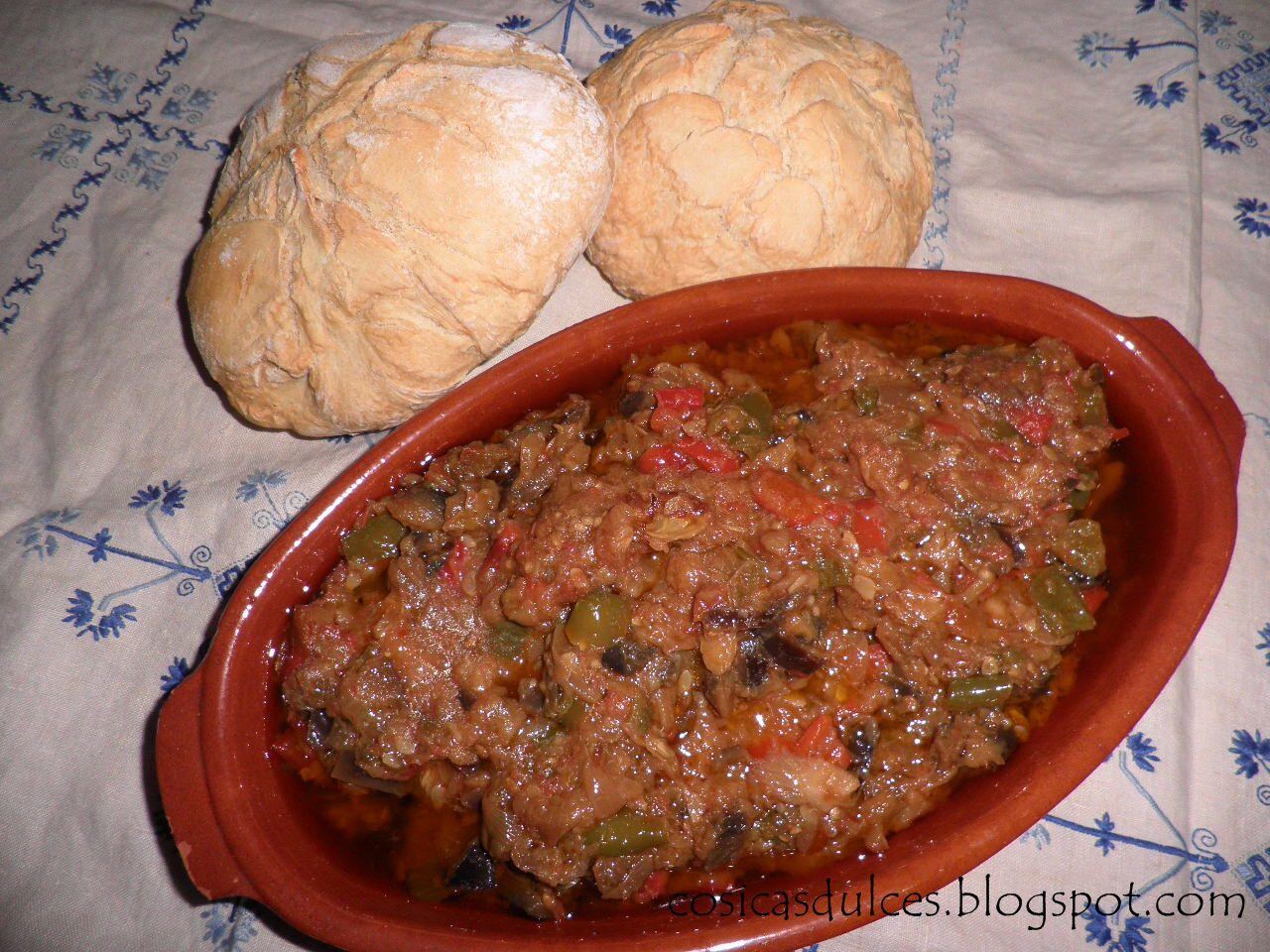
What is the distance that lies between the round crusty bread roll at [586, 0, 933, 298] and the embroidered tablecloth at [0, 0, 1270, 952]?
0.68 metres

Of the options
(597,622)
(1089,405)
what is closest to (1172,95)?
(1089,405)

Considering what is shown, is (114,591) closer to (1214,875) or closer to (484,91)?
(484,91)

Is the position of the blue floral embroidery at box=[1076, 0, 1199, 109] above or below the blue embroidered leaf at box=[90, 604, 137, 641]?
above

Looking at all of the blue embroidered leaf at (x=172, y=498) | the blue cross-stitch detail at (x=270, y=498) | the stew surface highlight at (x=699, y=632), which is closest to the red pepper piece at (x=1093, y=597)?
the stew surface highlight at (x=699, y=632)

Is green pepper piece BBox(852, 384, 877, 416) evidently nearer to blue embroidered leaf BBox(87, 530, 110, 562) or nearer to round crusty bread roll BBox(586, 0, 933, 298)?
round crusty bread roll BBox(586, 0, 933, 298)

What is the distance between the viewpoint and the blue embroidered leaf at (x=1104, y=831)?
2.61 m

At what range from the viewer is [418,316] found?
93.5 inches

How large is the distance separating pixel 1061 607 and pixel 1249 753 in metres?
1.08

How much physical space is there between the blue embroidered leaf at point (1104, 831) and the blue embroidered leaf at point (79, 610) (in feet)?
11.4

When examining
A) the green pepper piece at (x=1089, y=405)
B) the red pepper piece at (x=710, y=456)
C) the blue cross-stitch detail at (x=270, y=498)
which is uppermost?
the green pepper piece at (x=1089, y=405)

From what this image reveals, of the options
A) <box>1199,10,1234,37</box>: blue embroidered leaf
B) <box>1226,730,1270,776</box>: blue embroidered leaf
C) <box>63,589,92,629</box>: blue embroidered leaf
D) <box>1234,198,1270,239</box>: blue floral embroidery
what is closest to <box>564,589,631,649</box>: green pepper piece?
<box>63,589,92,629</box>: blue embroidered leaf

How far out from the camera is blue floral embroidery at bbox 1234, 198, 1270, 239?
11.0ft

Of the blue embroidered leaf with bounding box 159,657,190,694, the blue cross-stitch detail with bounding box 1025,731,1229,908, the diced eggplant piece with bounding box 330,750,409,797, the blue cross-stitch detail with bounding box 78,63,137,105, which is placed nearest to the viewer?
the diced eggplant piece with bounding box 330,750,409,797

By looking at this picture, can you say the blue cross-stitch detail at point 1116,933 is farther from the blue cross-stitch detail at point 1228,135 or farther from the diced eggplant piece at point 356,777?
the blue cross-stitch detail at point 1228,135
